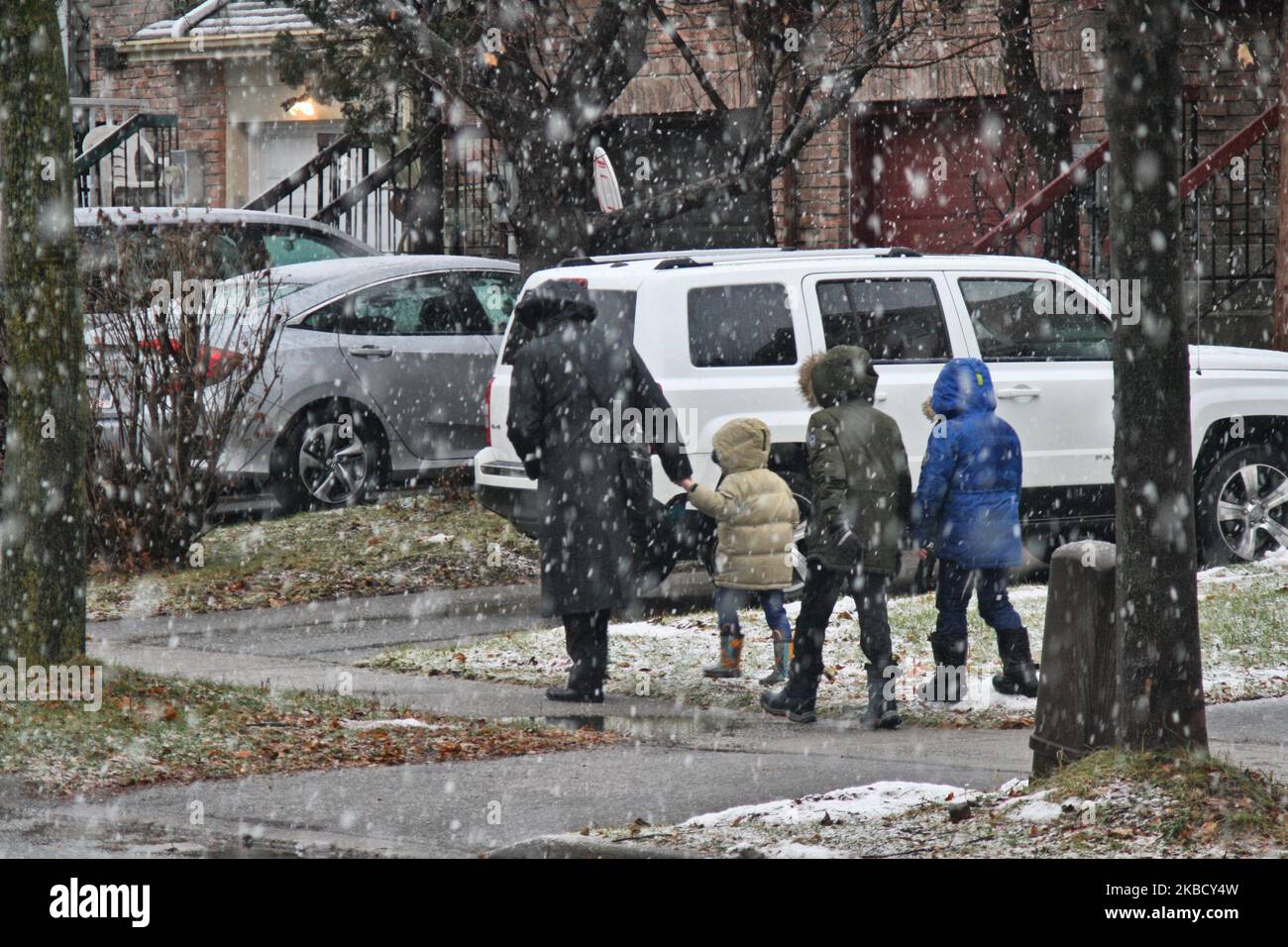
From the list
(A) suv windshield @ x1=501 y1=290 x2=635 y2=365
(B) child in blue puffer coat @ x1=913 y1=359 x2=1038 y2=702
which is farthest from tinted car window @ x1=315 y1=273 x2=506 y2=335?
(B) child in blue puffer coat @ x1=913 y1=359 x2=1038 y2=702

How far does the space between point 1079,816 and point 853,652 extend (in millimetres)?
4300

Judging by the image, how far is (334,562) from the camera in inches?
484

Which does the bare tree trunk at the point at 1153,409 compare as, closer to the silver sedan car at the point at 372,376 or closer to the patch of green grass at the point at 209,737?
the patch of green grass at the point at 209,737

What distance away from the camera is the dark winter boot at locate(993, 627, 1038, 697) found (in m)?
8.55

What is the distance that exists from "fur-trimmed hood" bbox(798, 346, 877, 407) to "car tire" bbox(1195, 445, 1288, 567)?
405 cm

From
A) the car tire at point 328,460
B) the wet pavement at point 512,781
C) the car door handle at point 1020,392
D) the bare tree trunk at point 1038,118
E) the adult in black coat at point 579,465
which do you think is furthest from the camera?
the bare tree trunk at point 1038,118

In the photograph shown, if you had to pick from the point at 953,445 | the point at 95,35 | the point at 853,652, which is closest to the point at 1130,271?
the point at 953,445

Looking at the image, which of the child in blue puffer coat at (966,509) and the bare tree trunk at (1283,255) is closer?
the child in blue puffer coat at (966,509)

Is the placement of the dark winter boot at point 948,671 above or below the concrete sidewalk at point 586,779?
above

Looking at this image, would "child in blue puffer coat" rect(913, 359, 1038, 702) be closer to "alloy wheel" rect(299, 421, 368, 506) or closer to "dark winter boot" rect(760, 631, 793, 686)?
"dark winter boot" rect(760, 631, 793, 686)

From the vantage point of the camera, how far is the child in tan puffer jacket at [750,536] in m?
9.00

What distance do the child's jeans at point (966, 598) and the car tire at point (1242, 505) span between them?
3615 mm

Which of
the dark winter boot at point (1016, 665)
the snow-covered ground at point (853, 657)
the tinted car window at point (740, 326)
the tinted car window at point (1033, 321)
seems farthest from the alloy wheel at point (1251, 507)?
the dark winter boot at point (1016, 665)

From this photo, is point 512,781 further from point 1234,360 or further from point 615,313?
point 1234,360
